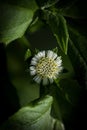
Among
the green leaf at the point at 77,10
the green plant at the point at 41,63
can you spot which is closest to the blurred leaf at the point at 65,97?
the green plant at the point at 41,63

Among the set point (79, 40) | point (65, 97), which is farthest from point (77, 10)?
point (65, 97)

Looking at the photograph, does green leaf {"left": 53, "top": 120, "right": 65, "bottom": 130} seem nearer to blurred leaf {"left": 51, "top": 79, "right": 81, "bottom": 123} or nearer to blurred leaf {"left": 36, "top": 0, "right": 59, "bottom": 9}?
blurred leaf {"left": 51, "top": 79, "right": 81, "bottom": 123}

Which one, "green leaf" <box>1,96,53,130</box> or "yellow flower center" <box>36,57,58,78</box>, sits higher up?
"yellow flower center" <box>36,57,58,78</box>

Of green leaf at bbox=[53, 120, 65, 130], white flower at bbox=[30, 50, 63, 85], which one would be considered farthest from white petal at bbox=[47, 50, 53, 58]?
green leaf at bbox=[53, 120, 65, 130]

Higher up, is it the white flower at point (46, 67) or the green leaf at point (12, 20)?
the green leaf at point (12, 20)

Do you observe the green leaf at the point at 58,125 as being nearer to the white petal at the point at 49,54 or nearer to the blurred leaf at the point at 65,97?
the blurred leaf at the point at 65,97

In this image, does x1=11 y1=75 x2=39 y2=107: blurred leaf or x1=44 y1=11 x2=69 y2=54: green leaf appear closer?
x1=44 y1=11 x2=69 y2=54: green leaf

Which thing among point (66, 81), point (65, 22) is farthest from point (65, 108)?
point (65, 22)

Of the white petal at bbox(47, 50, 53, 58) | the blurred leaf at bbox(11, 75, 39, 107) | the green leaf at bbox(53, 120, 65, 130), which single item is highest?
the white petal at bbox(47, 50, 53, 58)
